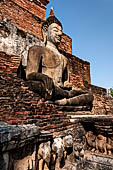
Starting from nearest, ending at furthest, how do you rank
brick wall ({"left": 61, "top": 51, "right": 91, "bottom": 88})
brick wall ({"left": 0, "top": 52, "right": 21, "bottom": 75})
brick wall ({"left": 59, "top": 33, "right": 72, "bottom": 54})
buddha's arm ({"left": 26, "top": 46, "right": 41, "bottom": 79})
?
brick wall ({"left": 0, "top": 52, "right": 21, "bottom": 75})
buddha's arm ({"left": 26, "top": 46, "right": 41, "bottom": 79})
brick wall ({"left": 61, "top": 51, "right": 91, "bottom": 88})
brick wall ({"left": 59, "top": 33, "right": 72, "bottom": 54})

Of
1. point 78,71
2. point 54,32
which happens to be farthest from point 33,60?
point 78,71

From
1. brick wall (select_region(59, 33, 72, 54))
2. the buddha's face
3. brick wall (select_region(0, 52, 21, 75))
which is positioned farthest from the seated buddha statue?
brick wall (select_region(59, 33, 72, 54))

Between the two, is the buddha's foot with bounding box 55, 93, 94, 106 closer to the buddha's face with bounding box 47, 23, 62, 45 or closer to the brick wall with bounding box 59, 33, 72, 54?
the buddha's face with bounding box 47, 23, 62, 45

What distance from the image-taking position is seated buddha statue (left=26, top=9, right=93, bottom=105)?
3.79 m

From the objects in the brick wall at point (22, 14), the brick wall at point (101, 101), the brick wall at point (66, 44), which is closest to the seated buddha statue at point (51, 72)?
the brick wall at point (22, 14)

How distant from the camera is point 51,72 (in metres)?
4.77

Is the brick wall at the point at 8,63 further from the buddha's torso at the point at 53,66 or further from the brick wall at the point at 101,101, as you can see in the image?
the brick wall at the point at 101,101

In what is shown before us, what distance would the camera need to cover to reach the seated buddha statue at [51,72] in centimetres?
379

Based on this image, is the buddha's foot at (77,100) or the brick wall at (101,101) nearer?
the buddha's foot at (77,100)

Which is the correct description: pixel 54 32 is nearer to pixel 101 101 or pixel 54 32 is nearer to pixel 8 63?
pixel 8 63

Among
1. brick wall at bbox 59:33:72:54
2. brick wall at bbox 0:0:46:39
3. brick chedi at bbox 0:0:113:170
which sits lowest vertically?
brick chedi at bbox 0:0:113:170

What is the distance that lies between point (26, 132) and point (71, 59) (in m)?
5.96

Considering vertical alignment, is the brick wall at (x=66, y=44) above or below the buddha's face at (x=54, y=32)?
above

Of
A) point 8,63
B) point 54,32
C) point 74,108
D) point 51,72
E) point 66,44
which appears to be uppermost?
point 66,44
